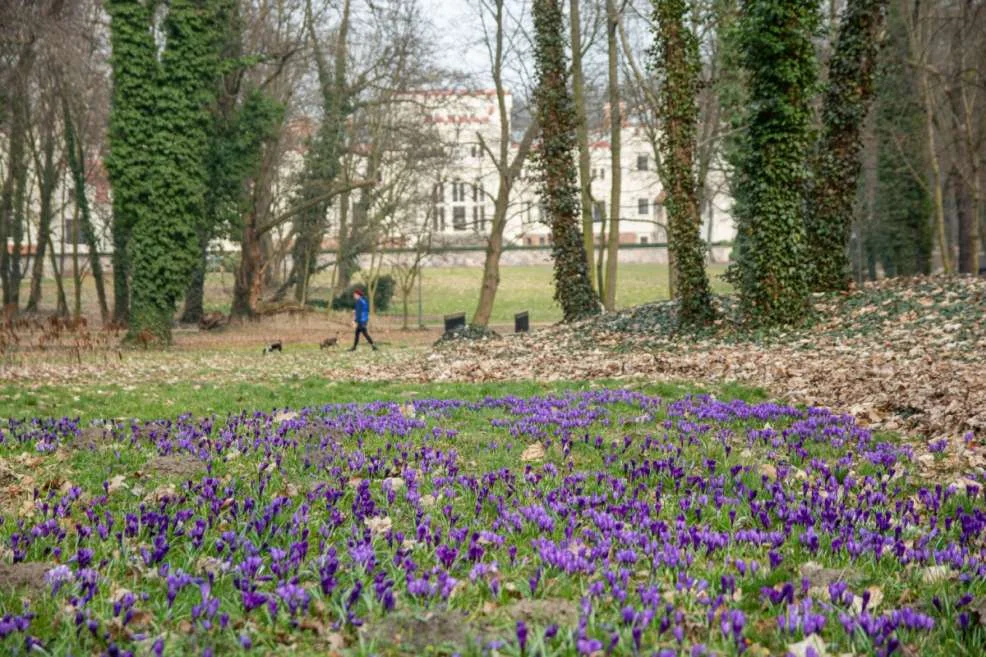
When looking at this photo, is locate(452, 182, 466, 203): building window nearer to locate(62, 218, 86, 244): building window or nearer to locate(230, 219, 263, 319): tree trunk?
locate(62, 218, 86, 244): building window

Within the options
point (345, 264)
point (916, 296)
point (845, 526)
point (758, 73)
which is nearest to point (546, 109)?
point (758, 73)

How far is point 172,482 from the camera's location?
20.4 ft

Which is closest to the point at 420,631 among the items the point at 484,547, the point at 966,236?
the point at 484,547

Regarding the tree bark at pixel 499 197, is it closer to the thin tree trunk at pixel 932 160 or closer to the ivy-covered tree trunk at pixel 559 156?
the ivy-covered tree trunk at pixel 559 156

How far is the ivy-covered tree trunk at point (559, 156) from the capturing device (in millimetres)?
26969

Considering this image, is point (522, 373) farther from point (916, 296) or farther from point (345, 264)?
point (345, 264)

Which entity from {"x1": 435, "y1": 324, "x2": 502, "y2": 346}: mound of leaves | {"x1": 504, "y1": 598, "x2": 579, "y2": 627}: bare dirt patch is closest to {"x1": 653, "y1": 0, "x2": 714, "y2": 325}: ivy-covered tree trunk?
{"x1": 435, "y1": 324, "x2": 502, "y2": 346}: mound of leaves

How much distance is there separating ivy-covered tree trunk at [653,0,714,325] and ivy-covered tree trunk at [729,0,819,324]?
174cm

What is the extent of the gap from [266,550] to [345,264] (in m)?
40.5

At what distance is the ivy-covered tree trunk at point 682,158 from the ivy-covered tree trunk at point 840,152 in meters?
2.77

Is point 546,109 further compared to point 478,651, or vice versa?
point 546,109

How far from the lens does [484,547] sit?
15.3ft

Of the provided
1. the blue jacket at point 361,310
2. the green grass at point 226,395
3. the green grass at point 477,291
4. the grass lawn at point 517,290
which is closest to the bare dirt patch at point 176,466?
the green grass at point 226,395

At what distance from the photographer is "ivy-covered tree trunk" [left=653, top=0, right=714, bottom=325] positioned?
20.8 metres
